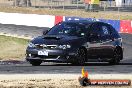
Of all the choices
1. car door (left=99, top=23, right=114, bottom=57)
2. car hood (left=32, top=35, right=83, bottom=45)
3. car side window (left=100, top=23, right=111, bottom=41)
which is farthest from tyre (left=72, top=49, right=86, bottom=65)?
car side window (left=100, top=23, right=111, bottom=41)

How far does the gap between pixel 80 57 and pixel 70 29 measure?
1344 millimetres

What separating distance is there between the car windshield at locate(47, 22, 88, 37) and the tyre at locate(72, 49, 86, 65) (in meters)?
0.73

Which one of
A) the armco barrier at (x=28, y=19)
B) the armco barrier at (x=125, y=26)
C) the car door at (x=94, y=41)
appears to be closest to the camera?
the car door at (x=94, y=41)

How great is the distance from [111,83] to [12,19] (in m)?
39.3

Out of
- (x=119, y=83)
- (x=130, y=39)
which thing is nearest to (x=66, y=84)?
(x=119, y=83)

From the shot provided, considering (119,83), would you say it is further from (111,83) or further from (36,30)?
(36,30)

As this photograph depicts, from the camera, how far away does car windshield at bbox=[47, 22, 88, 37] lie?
17688 millimetres

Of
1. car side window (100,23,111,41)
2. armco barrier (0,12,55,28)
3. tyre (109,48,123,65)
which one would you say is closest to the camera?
car side window (100,23,111,41)

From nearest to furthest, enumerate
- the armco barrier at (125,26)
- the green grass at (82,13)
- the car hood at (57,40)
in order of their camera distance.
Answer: the car hood at (57,40), the armco barrier at (125,26), the green grass at (82,13)

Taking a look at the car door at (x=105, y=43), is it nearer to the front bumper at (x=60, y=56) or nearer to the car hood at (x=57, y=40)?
the car hood at (x=57, y=40)

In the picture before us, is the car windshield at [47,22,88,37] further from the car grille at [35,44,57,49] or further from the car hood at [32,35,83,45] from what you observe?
the car grille at [35,44,57,49]

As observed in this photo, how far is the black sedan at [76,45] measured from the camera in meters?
16.7

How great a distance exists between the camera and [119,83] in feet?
37.3

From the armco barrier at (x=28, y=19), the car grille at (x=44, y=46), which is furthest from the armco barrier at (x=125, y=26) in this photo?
the car grille at (x=44, y=46)
